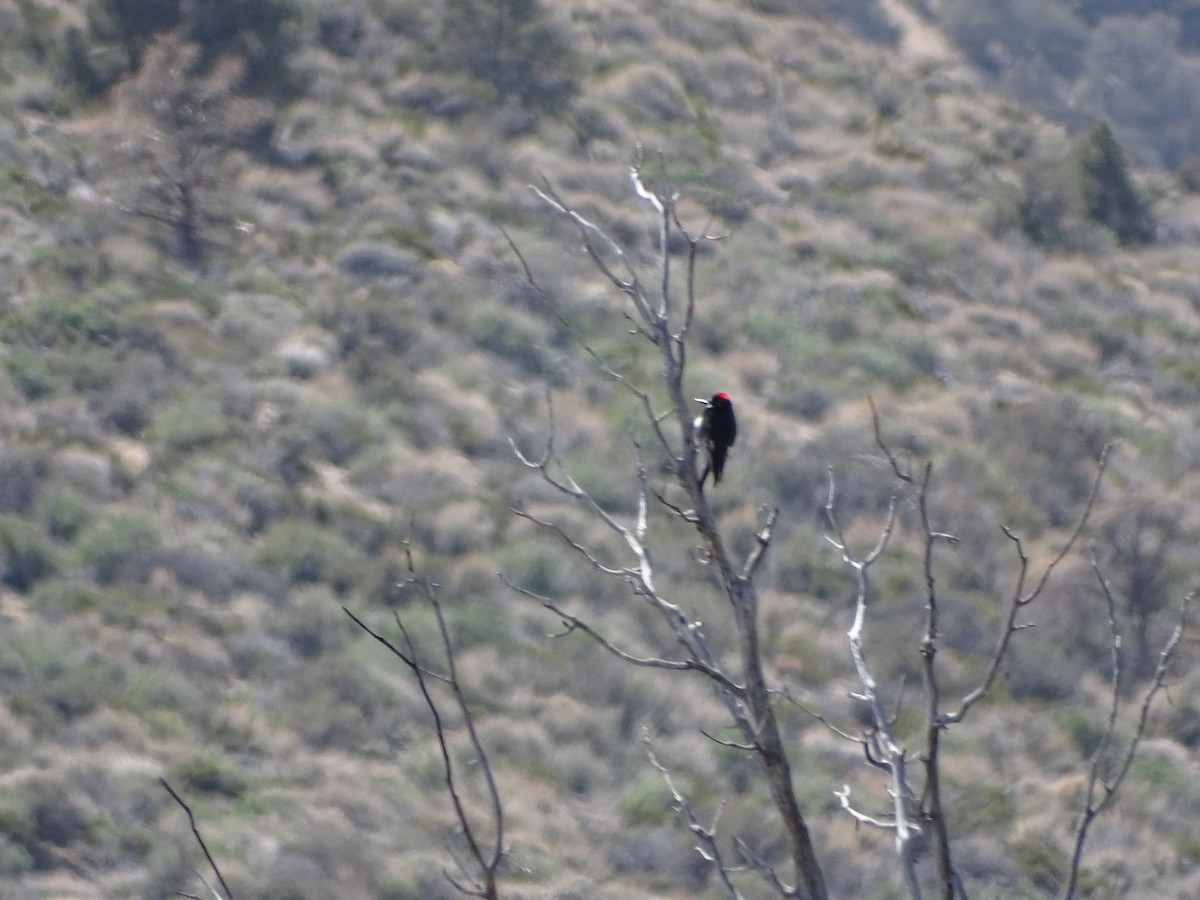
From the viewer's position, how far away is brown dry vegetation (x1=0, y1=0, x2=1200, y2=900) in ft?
40.0

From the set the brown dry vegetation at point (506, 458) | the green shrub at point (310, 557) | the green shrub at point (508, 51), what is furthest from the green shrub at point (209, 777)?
the green shrub at point (508, 51)

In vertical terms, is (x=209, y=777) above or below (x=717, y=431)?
below

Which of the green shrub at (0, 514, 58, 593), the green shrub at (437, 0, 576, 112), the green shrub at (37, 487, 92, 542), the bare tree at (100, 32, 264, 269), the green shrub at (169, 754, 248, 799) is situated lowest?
the green shrub at (169, 754, 248, 799)

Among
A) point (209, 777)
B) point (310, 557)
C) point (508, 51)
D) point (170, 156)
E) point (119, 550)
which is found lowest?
point (209, 777)

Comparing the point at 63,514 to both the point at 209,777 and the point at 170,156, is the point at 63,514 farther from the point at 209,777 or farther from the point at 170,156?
the point at 170,156

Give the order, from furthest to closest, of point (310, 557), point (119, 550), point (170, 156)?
point (170, 156), point (310, 557), point (119, 550)

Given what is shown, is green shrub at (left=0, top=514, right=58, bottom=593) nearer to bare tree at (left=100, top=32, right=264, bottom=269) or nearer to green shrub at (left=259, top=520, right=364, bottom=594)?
green shrub at (left=259, top=520, right=364, bottom=594)


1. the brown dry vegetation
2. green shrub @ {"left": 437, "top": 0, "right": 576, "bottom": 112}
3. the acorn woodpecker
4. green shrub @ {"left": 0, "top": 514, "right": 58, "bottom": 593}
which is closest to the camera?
the acorn woodpecker

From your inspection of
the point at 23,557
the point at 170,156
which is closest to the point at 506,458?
the point at 23,557

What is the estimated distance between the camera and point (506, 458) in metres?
17.6

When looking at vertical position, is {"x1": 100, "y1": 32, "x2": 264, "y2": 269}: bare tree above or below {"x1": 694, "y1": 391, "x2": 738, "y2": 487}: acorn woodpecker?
below

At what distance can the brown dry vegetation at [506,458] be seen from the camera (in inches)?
480

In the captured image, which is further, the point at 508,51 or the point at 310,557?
the point at 508,51

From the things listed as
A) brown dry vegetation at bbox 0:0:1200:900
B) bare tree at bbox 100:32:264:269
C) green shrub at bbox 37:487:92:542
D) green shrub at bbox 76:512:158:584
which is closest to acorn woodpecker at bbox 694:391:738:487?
brown dry vegetation at bbox 0:0:1200:900
